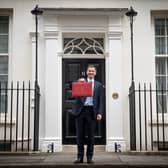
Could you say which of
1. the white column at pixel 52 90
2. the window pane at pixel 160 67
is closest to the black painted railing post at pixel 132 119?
the window pane at pixel 160 67

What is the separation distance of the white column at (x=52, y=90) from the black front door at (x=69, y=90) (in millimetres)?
253

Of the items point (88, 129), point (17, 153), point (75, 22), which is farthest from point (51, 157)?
point (75, 22)

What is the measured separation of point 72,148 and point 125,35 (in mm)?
3409

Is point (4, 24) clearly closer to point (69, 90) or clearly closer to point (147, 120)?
point (69, 90)

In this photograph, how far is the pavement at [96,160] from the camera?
9.55 m

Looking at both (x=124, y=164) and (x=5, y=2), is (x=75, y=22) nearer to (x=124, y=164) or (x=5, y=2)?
(x=5, y=2)

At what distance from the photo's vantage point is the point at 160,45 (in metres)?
13.6

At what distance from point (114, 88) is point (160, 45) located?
6.19 ft

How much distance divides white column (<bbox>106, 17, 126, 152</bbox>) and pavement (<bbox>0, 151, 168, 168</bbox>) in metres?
0.57

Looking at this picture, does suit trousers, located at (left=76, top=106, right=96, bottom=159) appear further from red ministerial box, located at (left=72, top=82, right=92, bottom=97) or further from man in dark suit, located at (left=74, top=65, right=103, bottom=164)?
red ministerial box, located at (left=72, top=82, right=92, bottom=97)

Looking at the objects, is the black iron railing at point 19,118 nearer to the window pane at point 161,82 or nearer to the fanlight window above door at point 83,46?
the fanlight window above door at point 83,46

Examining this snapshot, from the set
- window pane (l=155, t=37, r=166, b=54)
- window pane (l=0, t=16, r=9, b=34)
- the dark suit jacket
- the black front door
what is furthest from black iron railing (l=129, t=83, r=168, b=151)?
window pane (l=0, t=16, r=9, b=34)

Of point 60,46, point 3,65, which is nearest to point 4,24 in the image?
point 3,65

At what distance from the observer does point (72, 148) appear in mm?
13062
